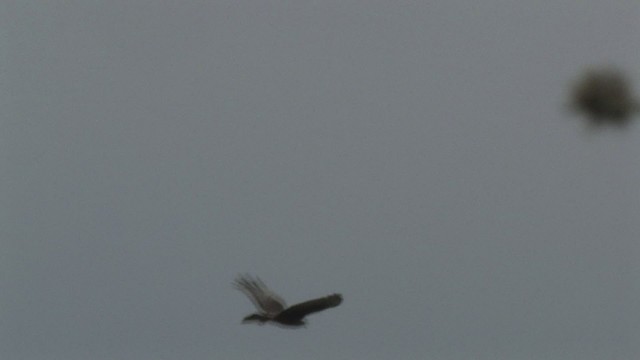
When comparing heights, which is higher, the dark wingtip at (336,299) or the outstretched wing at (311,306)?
the outstretched wing at (311,306)

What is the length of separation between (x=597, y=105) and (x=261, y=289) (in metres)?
6.86

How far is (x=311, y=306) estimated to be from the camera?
36.4 feet

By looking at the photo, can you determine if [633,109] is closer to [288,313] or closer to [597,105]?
[597,105]

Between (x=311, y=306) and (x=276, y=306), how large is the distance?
5.37 ft

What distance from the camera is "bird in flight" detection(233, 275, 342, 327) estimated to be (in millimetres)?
10797

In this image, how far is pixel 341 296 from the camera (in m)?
10.5

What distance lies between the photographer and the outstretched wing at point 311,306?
1059cm

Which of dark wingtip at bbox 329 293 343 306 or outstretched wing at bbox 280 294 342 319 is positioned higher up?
outstretched wing at bbox 280 294 342 319

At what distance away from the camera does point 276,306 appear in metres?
12.7

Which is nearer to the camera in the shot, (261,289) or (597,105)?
(597,105)

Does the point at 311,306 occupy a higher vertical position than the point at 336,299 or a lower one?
higher

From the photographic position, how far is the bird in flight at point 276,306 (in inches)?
425

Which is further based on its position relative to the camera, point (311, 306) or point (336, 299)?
point (311, 306)

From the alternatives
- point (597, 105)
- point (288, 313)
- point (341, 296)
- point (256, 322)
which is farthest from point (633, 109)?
point (256, 322)
